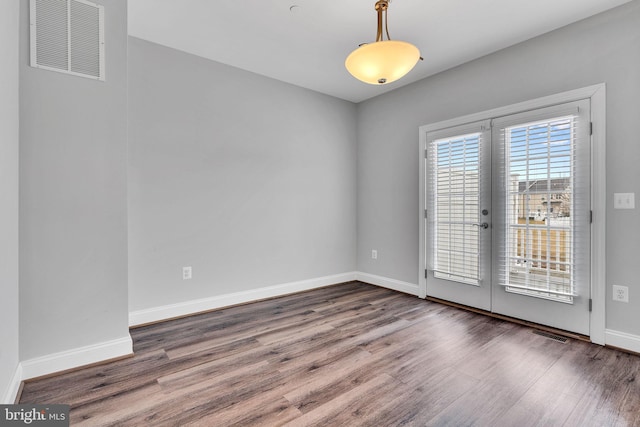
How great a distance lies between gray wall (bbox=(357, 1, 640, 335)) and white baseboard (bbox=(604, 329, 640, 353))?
4 centimetres

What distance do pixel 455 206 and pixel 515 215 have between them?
0.61 metres

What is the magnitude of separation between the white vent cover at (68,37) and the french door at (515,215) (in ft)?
10.7

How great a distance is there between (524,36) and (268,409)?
363 centimetres

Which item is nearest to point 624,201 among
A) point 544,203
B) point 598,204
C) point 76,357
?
point 598,204

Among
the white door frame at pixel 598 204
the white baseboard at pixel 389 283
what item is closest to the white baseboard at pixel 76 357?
the white baseboard at pixel 389 283

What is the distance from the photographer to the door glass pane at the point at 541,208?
263 cm

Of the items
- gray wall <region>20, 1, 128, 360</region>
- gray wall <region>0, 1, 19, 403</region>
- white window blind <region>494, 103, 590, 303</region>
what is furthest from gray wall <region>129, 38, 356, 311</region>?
white window blind <region>494, 103, 590, 303</region>

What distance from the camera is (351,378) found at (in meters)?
2.00

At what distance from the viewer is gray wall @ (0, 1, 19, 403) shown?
153cm

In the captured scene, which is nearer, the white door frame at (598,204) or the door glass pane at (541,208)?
the white door frame at (598,204)

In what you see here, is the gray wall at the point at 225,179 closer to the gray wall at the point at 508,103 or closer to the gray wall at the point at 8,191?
the gray wall at the point at 508,103

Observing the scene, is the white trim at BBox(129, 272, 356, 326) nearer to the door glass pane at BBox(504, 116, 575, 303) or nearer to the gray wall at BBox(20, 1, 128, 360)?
the gray wall at BBox(20, 1, 128, 360)

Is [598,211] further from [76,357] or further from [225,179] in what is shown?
[76,357]

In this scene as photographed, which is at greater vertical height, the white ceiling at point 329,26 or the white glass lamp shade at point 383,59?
the white ceiling at point 329,26
